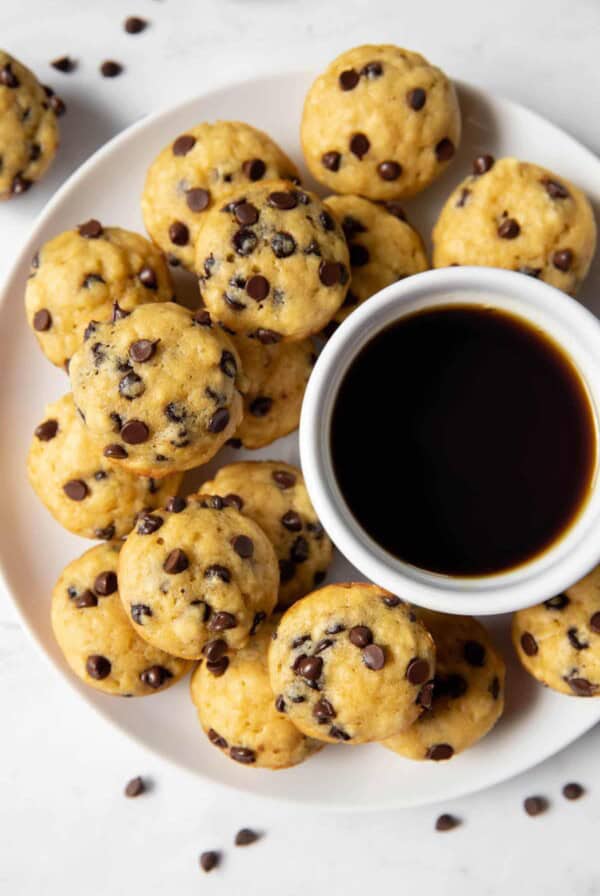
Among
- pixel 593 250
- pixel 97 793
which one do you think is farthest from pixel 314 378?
pixel 97 793

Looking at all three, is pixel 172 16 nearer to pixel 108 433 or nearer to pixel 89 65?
pixel 89 65

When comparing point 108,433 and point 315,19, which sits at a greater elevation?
point 315,19

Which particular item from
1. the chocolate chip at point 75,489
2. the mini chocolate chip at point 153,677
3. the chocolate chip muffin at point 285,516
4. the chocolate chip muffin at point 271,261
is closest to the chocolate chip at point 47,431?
the chocolate chip at point 75,489

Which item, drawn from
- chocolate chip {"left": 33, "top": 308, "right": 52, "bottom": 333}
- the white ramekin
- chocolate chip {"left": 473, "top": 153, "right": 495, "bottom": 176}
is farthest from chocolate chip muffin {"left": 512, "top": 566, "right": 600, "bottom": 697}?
chocolate chip {"left": 33, "top": 308, "right": 52, "bottom": 333}

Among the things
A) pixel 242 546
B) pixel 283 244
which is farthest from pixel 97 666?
pixel 283 244

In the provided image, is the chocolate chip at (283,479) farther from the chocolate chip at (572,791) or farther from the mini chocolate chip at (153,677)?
the chocolate chip at (572,791)

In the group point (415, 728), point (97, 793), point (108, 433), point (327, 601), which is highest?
point (108, 433)
